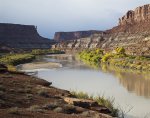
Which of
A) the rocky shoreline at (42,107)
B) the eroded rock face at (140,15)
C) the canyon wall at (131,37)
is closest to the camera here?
the rocky shoreline at (42,107)

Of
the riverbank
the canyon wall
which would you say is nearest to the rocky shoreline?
the riverbank

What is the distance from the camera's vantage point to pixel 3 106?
60.1 ft

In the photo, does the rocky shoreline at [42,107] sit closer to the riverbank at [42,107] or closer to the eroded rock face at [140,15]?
the riverbank at [42,107]

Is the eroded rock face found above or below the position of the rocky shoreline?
above

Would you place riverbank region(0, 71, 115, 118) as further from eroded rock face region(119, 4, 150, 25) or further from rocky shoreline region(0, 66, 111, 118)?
eroded rock face region(119, 4, 150, 25)

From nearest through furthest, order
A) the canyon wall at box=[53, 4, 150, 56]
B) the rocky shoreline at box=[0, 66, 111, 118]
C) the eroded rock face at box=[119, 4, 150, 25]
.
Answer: the rocky shoreline at box=[0, 66, 111, 118] < the canyon wall at box=[53, 4, 150, 56] < the eroded rock face at box=[119, 4, 150, 25]

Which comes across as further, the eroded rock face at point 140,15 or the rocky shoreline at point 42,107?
the eroded rock face at point 140,15

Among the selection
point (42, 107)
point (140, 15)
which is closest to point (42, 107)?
point (42, 107)

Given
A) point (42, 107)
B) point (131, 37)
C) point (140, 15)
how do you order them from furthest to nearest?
1. point (140, 15)
2. point (131, 37)
3. point (42, 107)

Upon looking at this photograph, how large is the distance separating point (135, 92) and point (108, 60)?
4839 cm

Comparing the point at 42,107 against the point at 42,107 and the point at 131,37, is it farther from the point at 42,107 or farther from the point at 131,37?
the point at 131,37

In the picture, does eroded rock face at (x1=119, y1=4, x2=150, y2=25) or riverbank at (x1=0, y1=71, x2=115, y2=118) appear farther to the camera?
eroded rock face at (x1=119, y1=4, x2=150, y2=25)

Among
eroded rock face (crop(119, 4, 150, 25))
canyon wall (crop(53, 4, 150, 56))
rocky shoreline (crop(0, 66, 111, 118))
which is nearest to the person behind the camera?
rocky shoreline (crop(0, 66, 111, 118))

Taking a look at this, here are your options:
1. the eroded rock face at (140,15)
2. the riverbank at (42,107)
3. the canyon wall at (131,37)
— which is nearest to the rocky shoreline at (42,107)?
the riverbank at (42,107)
